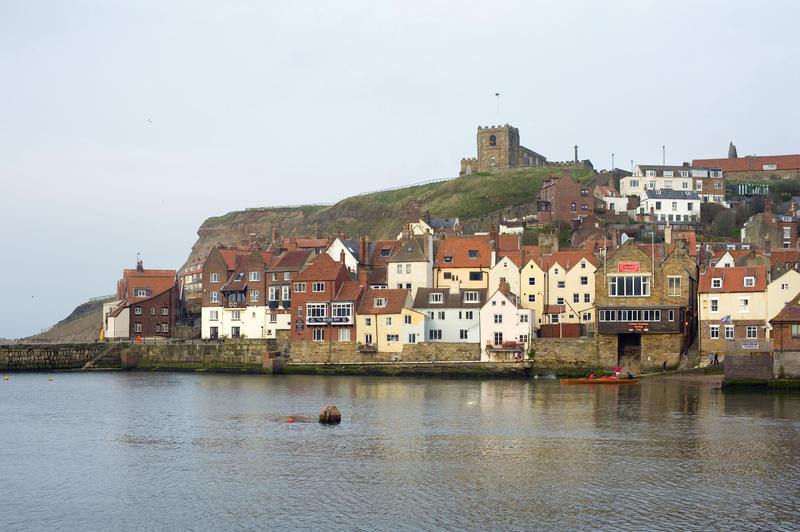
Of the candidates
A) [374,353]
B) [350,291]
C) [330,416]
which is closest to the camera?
[330,416]

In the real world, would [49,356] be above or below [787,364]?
below

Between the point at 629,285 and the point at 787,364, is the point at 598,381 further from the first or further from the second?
the point at 787,364

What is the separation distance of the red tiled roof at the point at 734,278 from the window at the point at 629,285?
14.3 feet

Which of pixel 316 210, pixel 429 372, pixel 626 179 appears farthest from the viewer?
pixel 316 210

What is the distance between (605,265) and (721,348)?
457 inches

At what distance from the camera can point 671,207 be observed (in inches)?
4616

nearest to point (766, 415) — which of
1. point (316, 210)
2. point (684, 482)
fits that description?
point (684, 482)

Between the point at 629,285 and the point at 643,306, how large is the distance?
2.31m

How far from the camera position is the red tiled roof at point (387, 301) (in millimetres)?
82562

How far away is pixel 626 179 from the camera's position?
126 metres

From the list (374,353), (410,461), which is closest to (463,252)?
(374,353)

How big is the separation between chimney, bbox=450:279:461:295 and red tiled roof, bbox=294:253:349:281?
1066 cm

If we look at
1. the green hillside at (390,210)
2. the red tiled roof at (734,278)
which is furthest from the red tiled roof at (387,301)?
the green hillside at (390,210)

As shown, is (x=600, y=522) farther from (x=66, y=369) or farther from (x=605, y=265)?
(x=66, y=369)
